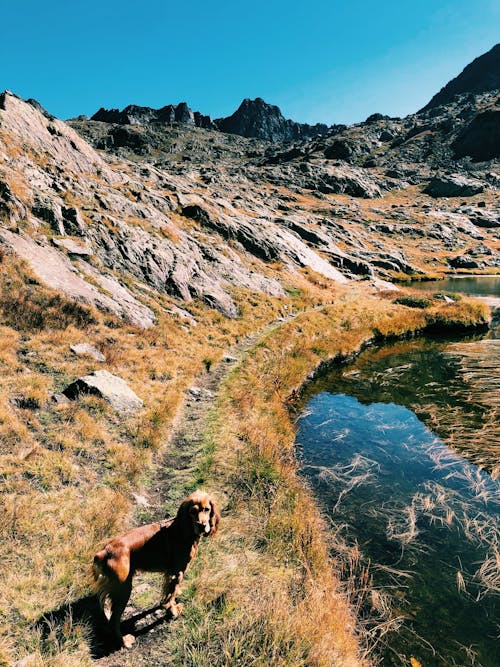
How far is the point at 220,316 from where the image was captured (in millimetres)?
28656

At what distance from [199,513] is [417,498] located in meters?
8.72

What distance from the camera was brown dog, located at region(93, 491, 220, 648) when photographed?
17.1 ft

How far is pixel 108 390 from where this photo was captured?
12961 millimetres

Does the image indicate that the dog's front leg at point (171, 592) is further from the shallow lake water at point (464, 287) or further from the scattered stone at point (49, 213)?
the shallow lake water at point (464, 287)

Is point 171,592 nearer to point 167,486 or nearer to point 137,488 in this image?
point 137,488

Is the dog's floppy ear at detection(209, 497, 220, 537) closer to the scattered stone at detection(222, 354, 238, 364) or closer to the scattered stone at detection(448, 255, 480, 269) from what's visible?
the scattered stone at detection(222, 354, 238, 364)

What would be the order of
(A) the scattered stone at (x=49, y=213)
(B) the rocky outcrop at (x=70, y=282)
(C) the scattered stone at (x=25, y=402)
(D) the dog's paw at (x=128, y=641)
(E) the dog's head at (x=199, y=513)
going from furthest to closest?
(A) the scattered stone at (x=49, y=213) → (B) the rocky outcrop at (x=70, y=282) → (C) the scattered stone at (x=25, y=402) → (E) the dog's head at (x=199, y=513) → (D) the dog's paw at (x=128, y=641)

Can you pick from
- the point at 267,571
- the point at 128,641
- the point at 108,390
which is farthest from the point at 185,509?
the point at 108,390

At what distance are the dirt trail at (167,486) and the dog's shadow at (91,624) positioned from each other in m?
0.02

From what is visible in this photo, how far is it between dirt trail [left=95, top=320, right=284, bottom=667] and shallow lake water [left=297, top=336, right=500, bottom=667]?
4.19m

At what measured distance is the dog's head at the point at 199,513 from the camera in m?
5.62

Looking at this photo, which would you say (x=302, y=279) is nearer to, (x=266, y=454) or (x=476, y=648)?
(x=266, y=454)

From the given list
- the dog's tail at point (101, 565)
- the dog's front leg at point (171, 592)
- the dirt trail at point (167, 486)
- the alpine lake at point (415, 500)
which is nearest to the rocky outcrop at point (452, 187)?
the alpine lake at point (415, 500)

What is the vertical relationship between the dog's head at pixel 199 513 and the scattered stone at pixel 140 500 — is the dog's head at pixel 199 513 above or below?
above
